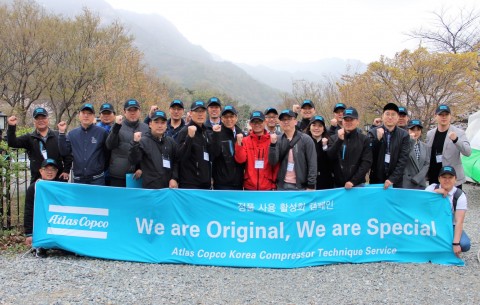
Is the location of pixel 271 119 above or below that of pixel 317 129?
above

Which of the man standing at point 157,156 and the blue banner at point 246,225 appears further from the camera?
the man standing at point 157,156

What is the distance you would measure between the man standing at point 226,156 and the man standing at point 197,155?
0.34 feet

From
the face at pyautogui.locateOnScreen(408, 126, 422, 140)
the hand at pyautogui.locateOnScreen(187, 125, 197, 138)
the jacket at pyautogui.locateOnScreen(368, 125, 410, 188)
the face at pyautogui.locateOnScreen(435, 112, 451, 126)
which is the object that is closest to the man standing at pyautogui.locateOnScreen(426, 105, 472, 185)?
the face at pyautogui.locateOnScreen(435, 112, 451, 126)

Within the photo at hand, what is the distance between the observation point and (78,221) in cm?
518

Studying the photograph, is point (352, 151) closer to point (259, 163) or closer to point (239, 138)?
point (259, 163)

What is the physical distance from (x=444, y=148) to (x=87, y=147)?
221 inches

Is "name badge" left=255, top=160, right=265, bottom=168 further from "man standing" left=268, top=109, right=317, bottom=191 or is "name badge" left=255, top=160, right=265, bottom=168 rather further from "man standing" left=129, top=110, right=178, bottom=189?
"man standing" left=129, top=110, right=178, bottom=189

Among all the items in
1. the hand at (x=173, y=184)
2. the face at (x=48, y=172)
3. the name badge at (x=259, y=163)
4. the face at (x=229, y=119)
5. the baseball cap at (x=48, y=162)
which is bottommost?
the hand at (x=173, y=184)

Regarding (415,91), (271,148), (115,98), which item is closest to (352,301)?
(271,148)

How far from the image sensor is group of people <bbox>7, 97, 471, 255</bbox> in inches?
202

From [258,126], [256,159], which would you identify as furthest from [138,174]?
[258,126]

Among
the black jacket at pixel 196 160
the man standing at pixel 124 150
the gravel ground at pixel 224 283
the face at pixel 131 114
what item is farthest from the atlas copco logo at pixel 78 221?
the face at pixel 131 114

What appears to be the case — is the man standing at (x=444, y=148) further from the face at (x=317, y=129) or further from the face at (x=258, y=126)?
the face at (x=258, y=126)

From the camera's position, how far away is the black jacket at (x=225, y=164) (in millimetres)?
5191
